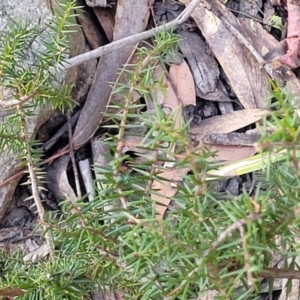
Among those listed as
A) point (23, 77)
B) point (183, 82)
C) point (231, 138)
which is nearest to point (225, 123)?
point (231, 138)

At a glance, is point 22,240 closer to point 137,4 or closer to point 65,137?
point 65,137

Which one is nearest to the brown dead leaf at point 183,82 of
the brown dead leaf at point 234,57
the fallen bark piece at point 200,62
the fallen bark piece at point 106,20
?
the fallen bark piece at point 200,62

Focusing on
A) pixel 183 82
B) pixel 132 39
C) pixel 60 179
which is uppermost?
pixel 132 39

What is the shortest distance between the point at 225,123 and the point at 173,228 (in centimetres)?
89

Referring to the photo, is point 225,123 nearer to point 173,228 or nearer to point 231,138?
point 231,138

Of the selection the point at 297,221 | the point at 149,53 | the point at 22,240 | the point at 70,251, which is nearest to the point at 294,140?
the point at 297,221

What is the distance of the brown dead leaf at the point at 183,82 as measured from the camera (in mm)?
1848

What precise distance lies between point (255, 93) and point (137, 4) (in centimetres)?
54

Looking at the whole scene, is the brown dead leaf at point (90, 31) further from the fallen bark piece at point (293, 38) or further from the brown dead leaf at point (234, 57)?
the fallen bark piece at point (293, 38)

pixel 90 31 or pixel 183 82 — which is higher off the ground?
pixel 90 31

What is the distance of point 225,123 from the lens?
183 centimetres

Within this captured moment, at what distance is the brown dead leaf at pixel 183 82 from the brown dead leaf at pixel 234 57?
0.13 meters

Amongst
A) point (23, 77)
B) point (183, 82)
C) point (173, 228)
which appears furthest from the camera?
point (183, 82)

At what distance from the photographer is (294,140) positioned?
2.39 ft
